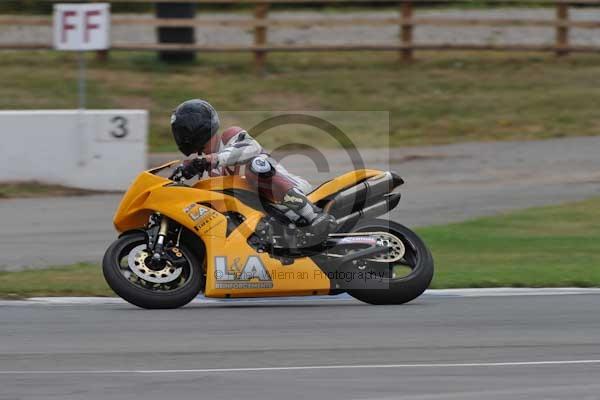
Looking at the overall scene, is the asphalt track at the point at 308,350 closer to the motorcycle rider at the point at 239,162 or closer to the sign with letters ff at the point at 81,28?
the motorcycle rider at the point at 239,162

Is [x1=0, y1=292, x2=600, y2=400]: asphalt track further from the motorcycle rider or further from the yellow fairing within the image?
the motorcycle rider

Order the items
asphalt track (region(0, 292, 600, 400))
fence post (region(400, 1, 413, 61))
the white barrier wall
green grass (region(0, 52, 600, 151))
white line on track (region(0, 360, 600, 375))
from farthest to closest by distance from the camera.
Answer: fence post (region(400, 1, 413, 61)) < green grass (region(0, 52, 600, 151)) < the white barrier wall < white line on track (region(0, 360, 600, 375)) < asphalt track (region(0, 292, 600, 400))

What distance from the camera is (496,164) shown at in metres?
19.3

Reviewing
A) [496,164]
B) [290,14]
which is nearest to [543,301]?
[496,164]

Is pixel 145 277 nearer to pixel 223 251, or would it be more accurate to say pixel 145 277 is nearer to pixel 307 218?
pixel 223 251

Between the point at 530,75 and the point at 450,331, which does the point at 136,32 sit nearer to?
the point at 530,75

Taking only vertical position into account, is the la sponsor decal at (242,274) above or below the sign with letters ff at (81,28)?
below

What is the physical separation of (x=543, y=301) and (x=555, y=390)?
9.64ft

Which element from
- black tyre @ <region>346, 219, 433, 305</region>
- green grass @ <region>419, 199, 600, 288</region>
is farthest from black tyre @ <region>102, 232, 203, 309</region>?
green grass @ <region>419, 199, 600, 288</region>

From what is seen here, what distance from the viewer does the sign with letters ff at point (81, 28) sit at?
16359mm

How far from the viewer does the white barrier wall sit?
16781 millimetres

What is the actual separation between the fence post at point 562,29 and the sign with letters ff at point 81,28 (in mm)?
11851

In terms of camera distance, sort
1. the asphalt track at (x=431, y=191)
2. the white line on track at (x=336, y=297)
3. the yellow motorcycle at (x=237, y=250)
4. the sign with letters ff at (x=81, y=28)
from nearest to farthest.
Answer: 1. the yellow motorcycle at (x=237, y=250)
2. the white line on track at (x=336, y=297)
3. the asphalt track at (x=431, y=191)
4. the sign with letters ff at (x=81, y=28)

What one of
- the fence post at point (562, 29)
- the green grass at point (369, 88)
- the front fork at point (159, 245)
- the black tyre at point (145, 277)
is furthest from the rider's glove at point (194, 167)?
the fence post at point (562, 29)
